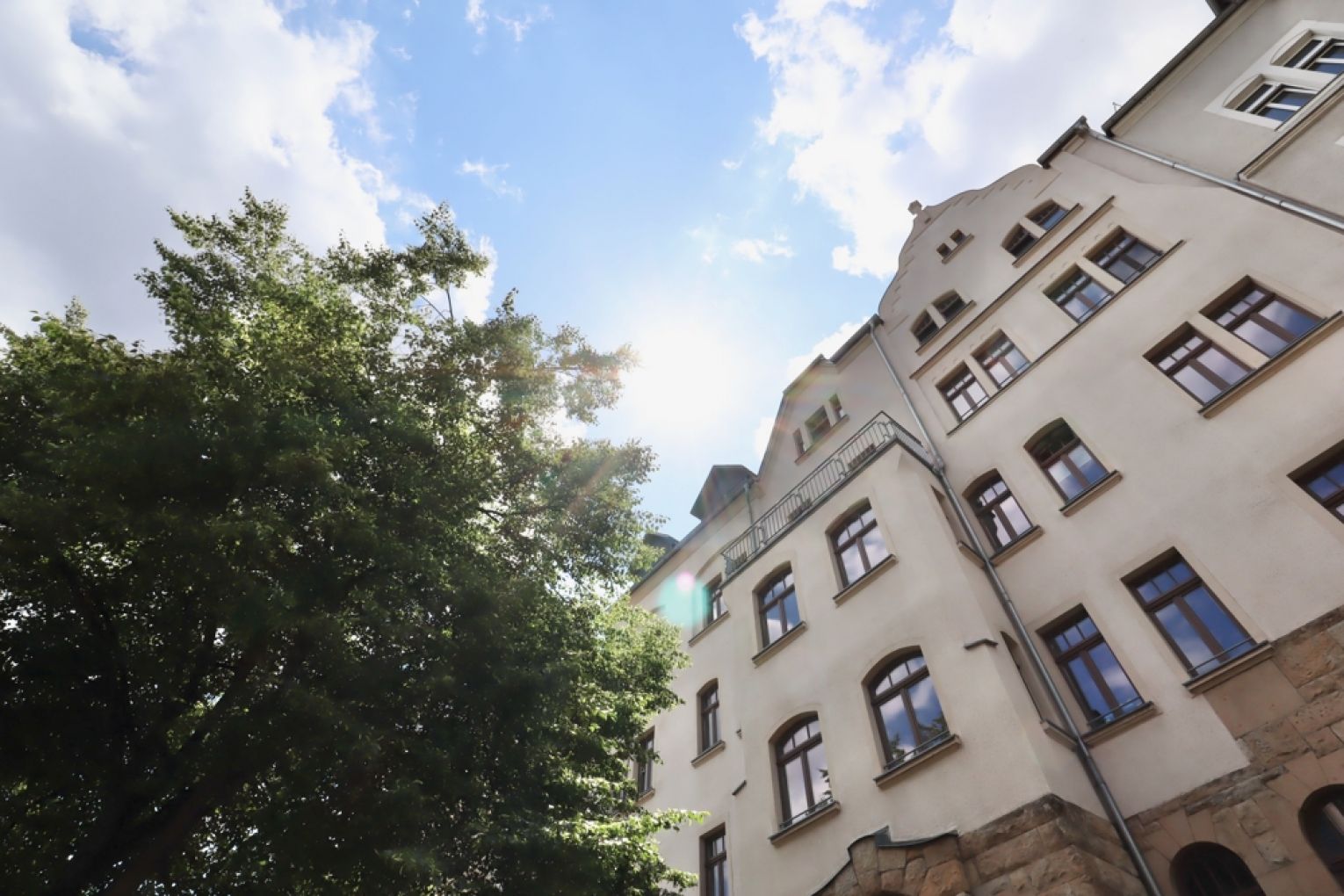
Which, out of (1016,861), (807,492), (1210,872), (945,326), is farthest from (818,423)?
(1210,872)

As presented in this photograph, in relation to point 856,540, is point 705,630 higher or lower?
higher

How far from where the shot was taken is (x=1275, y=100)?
46.4 feet

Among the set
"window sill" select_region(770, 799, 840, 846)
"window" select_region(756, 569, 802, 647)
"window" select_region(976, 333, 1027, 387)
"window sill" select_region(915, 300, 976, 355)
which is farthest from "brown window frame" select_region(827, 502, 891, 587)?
"window sill" select_region(915, 300, 976, 355)

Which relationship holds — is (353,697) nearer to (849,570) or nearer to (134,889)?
(134,889)

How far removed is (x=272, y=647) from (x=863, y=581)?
878 cm

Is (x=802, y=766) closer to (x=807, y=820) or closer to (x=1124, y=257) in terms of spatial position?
(x=807, y=820)

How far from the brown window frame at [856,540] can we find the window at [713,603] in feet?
14.7

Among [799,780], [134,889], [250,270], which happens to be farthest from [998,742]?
[250,270]

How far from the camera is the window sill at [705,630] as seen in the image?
52.9 feet

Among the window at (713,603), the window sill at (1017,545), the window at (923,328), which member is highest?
the window at (923,328)

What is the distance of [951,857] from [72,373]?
1137 cm

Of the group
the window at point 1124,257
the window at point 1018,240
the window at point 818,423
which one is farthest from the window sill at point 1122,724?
the window at point 1018,240

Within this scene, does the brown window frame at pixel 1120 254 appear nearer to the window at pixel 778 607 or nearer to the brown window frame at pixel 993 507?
the brown window frame at pixel 993 507

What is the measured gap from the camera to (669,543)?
80.2 feet
